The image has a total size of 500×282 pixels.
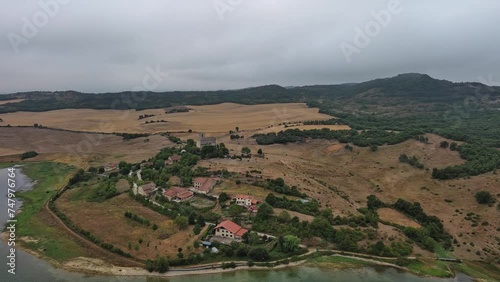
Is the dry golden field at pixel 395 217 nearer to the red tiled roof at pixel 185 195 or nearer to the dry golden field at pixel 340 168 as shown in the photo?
the dry golden field at pixel 340 168

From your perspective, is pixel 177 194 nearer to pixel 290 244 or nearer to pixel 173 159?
pixel 173 159

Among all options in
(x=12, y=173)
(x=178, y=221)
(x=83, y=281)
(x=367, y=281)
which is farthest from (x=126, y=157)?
(x=367, y=281)

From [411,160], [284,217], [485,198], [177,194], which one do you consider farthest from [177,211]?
[411,160]

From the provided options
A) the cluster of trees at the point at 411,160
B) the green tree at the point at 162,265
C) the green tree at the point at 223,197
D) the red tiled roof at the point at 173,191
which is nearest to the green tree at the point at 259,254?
the green tree at the point at 162,265

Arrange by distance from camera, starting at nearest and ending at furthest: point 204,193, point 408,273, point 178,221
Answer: point 408,273
point 178,221
point 204,193

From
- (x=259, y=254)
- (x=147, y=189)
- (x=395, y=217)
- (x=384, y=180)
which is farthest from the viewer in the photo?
(x=384, y=180)

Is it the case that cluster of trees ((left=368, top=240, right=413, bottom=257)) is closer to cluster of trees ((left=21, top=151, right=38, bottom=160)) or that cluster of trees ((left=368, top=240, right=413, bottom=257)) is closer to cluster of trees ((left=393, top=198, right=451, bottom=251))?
cluster of trees ((left=393, top=198, right=451, bottom=251))

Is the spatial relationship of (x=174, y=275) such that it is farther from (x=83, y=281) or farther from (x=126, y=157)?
(x=126, y=157)
